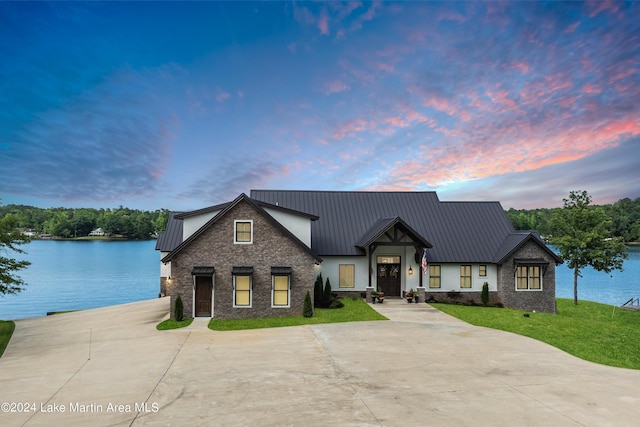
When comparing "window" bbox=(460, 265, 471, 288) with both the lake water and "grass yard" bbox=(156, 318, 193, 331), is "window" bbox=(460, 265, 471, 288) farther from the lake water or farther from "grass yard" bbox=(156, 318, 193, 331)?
the lake water

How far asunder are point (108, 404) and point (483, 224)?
28.0 meters

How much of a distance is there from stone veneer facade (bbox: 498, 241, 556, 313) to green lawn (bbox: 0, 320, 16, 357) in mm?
29667

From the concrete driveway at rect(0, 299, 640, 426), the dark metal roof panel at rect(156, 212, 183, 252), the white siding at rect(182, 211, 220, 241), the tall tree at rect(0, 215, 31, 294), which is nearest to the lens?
the concrete driveway at rect(0, 299, 640, 426)

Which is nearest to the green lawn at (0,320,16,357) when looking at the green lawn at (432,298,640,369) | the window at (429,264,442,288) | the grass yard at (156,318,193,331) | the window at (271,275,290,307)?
the grass yard at (156,318,193,331)

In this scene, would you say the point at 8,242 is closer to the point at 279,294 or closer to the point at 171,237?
the point at 171,237

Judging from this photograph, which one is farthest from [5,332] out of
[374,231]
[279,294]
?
[374,231]

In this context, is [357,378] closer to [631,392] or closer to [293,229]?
[631,392]

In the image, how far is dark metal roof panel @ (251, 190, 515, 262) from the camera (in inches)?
1061

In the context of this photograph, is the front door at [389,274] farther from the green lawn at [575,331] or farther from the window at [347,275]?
the green lawn at [575,331]

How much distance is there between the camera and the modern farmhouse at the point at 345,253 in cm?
2073

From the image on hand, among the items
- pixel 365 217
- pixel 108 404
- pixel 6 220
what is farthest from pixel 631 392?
pixel 6 220

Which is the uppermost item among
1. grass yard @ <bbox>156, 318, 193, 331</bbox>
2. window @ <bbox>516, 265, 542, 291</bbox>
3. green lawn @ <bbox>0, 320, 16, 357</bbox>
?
window @ <bbox>516, 265, 542, 291</bbox>

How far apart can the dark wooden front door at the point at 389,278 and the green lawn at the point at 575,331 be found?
140 inches

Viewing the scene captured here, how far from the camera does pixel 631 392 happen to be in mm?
10180
